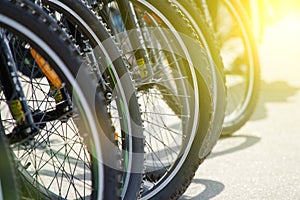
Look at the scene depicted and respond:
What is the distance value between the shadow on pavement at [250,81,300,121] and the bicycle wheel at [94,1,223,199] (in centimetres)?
223

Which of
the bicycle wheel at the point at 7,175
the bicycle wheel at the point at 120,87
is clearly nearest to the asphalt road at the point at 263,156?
the bicycle wheel at the point at 120,87

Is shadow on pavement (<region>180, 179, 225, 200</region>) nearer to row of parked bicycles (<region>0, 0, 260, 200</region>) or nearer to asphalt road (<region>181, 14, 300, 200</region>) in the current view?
asphalt road (<region>181, 14, 300, 200</region>)

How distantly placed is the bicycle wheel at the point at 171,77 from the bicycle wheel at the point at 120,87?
0.47 m

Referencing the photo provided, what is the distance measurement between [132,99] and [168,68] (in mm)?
800

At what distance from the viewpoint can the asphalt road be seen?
389cm

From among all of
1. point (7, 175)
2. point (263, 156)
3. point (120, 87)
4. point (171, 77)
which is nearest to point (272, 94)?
point (263, 156)

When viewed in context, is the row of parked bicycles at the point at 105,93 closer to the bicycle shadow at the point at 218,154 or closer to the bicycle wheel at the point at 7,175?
the bicycle wheel at the point at 7,175

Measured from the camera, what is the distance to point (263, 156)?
4.64 metres

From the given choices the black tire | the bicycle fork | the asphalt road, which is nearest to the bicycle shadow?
A: the asphalt road

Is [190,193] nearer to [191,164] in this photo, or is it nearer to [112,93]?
[191,164]

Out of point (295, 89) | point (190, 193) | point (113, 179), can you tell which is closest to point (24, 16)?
point (113, 179)

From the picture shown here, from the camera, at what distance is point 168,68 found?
11.8ft

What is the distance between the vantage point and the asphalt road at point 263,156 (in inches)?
153

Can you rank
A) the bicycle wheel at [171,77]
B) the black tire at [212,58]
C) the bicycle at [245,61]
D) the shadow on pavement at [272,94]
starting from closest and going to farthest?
the bicycle wheel at [171,77] < the black tire at [212,58] < the bicycle at [245,61] < the shadow on pavement at [272,94]
